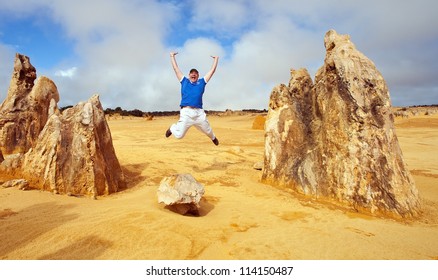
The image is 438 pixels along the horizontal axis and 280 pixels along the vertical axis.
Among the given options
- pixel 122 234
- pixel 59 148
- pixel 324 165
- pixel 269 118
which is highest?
pixel 269 118

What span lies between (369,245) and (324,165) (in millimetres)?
2317

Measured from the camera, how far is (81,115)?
231 inches

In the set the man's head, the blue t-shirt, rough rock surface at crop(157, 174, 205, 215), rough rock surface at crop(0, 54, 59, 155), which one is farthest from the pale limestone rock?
rough rock surface at crop(0, 54, 59, 155)

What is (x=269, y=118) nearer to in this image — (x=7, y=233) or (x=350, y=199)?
(x=350, y=199)

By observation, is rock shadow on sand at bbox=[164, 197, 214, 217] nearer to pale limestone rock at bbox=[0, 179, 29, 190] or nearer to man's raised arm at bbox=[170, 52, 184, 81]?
pale limestone rock at bbox=[0, 179, 29, 190]

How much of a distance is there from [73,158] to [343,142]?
475 centimetres

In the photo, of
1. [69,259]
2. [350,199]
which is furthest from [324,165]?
[69,259]

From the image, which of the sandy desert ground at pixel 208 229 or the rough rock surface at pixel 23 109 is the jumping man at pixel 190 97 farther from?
the rough rock surface at pixel 23 109

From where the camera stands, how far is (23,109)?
9930 millimetres

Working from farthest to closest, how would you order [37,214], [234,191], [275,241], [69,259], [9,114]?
1. [9,114]
2. [234,191]
3. [37,214]
4. [275,241]
5. [69,259]

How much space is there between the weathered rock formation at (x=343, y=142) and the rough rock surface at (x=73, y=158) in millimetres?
3416

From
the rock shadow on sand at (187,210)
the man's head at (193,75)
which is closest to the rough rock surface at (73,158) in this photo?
the rock shadow on sand at (187,210)

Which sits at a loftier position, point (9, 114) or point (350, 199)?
point (9, 114)

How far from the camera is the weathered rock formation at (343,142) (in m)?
5.28
